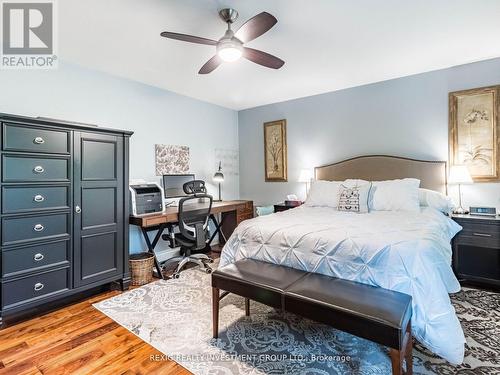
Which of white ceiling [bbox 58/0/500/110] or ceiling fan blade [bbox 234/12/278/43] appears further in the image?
white ceiling [bbox 58/0/500/110]

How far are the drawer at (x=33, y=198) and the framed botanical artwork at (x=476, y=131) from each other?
167 inches

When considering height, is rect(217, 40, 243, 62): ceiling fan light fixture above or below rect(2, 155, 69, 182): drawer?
above

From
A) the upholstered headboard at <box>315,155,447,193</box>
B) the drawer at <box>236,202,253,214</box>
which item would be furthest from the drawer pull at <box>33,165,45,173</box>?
the upholstered headboard at <box>315,155,447,193</box>

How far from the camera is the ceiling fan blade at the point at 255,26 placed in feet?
5.98

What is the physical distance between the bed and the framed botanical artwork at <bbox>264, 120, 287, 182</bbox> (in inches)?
74.6

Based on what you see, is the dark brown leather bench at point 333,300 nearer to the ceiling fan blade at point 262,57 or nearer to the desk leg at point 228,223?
the ceiling fan blade at point 262,57

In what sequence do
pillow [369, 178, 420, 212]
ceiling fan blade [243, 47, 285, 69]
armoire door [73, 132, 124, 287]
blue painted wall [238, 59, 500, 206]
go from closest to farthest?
ceiling fan blade [243, 47, 285, 69]
armoire door [73, 132, 124, 287]
pillow [369, 178, 420, 212]
blue painted wall [238, 59, 500, 206]

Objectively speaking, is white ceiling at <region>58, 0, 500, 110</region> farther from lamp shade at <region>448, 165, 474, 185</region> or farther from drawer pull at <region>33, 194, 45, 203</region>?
drawer pull at <region>33, 194, 45, 203</region>

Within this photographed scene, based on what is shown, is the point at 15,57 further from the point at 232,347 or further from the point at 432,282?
the point at 432,282

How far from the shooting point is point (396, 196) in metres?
3.03

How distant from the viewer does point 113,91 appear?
3354mm

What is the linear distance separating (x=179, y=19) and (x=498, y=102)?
3452mm

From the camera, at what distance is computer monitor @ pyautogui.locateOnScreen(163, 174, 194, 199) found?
380 centimetres

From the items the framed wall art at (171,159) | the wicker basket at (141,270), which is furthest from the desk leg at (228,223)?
the wicker basket at (141,270)
